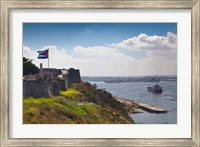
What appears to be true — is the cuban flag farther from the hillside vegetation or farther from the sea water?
the sea water

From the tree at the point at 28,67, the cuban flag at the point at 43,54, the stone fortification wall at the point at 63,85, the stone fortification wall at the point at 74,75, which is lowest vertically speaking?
the stone fortification wall at the point at 63,85

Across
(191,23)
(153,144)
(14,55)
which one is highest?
(191,23)

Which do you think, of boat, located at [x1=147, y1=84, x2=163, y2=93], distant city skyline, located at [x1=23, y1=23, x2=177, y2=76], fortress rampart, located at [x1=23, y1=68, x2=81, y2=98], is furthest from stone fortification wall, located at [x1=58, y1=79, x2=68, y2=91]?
boat, located at [x1=147, y1=84, x2=163, y2=93]

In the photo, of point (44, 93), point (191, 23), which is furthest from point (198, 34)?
point (44, 93)

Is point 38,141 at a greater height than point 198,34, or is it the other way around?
point 198,34

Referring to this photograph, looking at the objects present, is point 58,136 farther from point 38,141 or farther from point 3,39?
point 3,39

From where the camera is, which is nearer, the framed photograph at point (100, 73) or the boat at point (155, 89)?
the framed photograph at point (100, 73)

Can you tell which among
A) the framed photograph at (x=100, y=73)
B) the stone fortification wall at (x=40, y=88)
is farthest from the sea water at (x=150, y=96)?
the stone fortification wall at (x=40, y=88)

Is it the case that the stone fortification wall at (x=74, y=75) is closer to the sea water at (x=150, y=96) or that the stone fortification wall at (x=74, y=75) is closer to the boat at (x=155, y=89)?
the sea water at (x=150, y=96)
